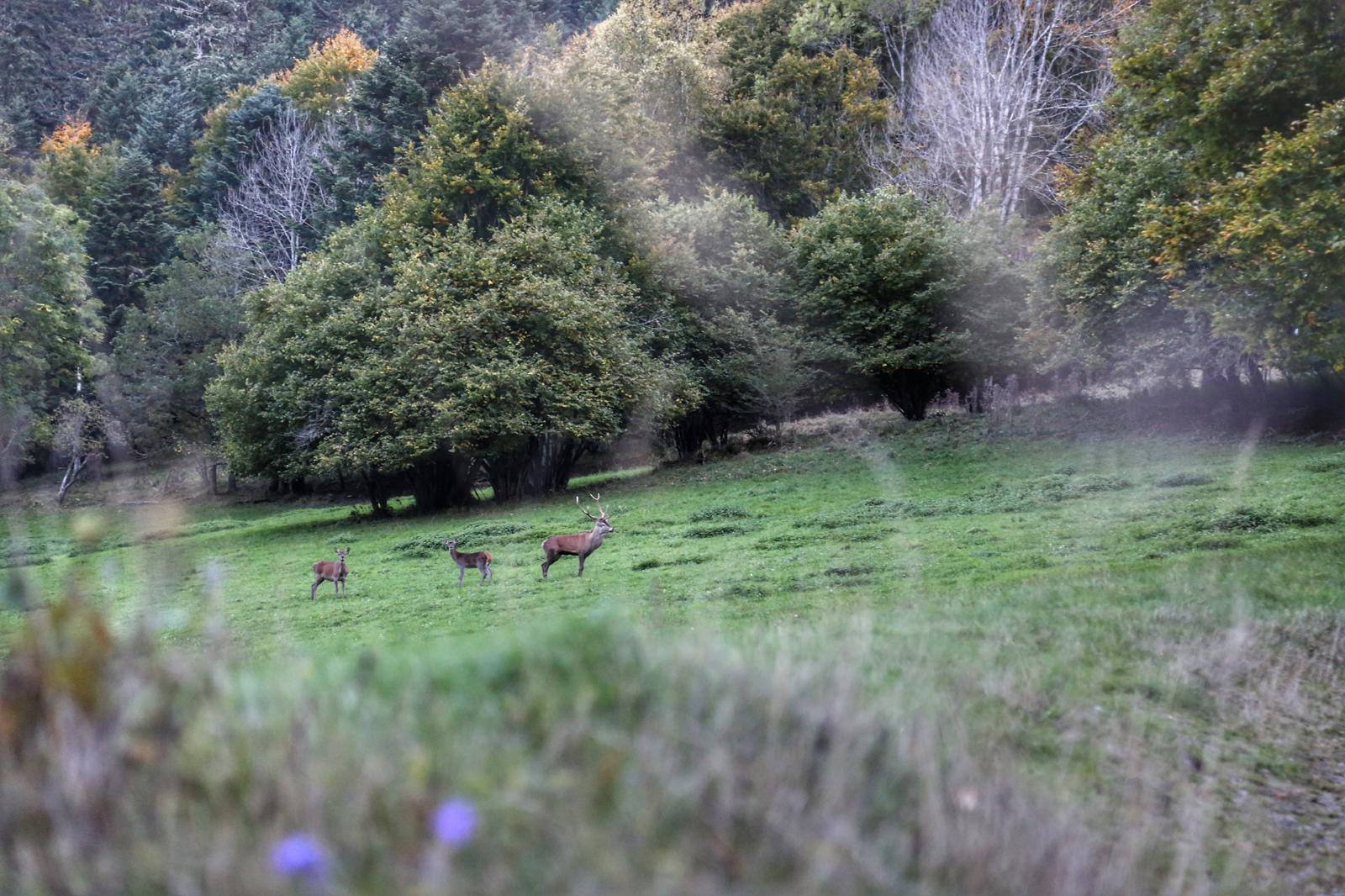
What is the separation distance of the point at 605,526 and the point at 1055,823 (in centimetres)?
1542

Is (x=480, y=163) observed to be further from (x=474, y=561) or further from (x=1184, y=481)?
(x=1184, y=481)

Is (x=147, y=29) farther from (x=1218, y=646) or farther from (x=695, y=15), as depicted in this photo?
(x=1218, y=646)

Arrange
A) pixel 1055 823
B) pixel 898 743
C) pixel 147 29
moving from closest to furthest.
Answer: pixel 898 743 → pixel 1055 823 → pixel 147 29

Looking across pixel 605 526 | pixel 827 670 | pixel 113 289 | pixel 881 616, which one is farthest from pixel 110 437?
pixel 827 670

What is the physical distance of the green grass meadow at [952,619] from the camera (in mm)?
3307

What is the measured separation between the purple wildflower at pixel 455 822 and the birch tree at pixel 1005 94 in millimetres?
45653

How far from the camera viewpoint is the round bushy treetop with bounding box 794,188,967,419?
126 ft

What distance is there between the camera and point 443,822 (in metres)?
2.43

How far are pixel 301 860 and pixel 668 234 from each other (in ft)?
123

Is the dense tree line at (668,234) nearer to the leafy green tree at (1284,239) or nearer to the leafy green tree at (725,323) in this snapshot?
the leafy green tree at (1284,239)

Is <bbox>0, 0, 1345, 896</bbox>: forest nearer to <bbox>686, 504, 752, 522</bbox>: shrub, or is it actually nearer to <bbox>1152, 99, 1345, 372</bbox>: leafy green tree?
<bbox>1152, 99, 1345, 372</bbox>: leafy green tree

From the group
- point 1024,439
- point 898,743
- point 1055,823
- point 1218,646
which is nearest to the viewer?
point 898,743

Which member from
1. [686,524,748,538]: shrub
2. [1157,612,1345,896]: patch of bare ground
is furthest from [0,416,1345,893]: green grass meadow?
[686,524,748,538]: shrub

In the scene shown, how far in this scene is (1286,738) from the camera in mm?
7773
